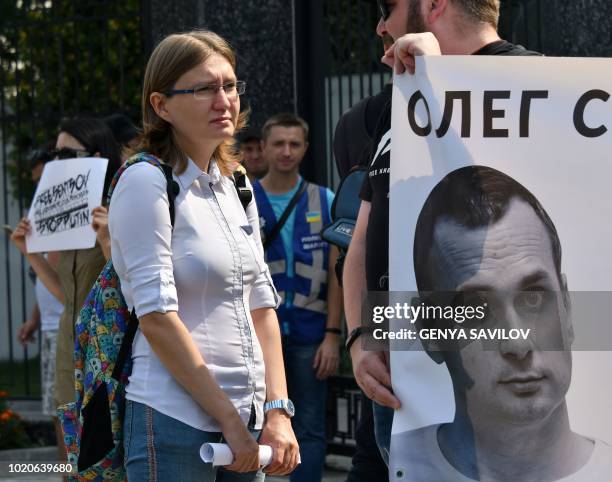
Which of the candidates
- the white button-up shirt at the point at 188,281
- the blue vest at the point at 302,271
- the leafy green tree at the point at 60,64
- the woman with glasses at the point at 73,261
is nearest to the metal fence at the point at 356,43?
the blue vest at the point at 302,271

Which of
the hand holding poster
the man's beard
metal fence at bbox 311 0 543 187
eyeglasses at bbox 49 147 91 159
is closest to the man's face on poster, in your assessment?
the man's beard

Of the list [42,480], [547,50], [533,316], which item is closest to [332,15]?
[547,50]

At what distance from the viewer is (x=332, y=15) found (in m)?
7.98

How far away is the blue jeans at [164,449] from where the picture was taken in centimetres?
308

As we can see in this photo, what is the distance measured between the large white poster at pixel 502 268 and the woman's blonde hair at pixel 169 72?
0.59 meters

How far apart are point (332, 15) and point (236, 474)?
5154mm

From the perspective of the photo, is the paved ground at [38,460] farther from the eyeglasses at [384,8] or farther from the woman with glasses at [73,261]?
the eyeglasses at [384,8]

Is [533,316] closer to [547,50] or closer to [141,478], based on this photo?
[141,478]

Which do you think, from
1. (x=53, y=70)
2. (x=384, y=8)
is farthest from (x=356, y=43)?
(x=384, y=8)

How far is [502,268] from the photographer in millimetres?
2900

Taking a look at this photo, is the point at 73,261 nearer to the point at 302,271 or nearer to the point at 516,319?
the point at 302,271

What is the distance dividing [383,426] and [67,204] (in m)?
2.53

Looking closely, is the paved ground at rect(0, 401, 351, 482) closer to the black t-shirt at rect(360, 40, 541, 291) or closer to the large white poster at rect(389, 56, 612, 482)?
the black t-shirt at rect(360, 40, 541, 291)

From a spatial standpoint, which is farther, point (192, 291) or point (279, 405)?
point (279, 405)
